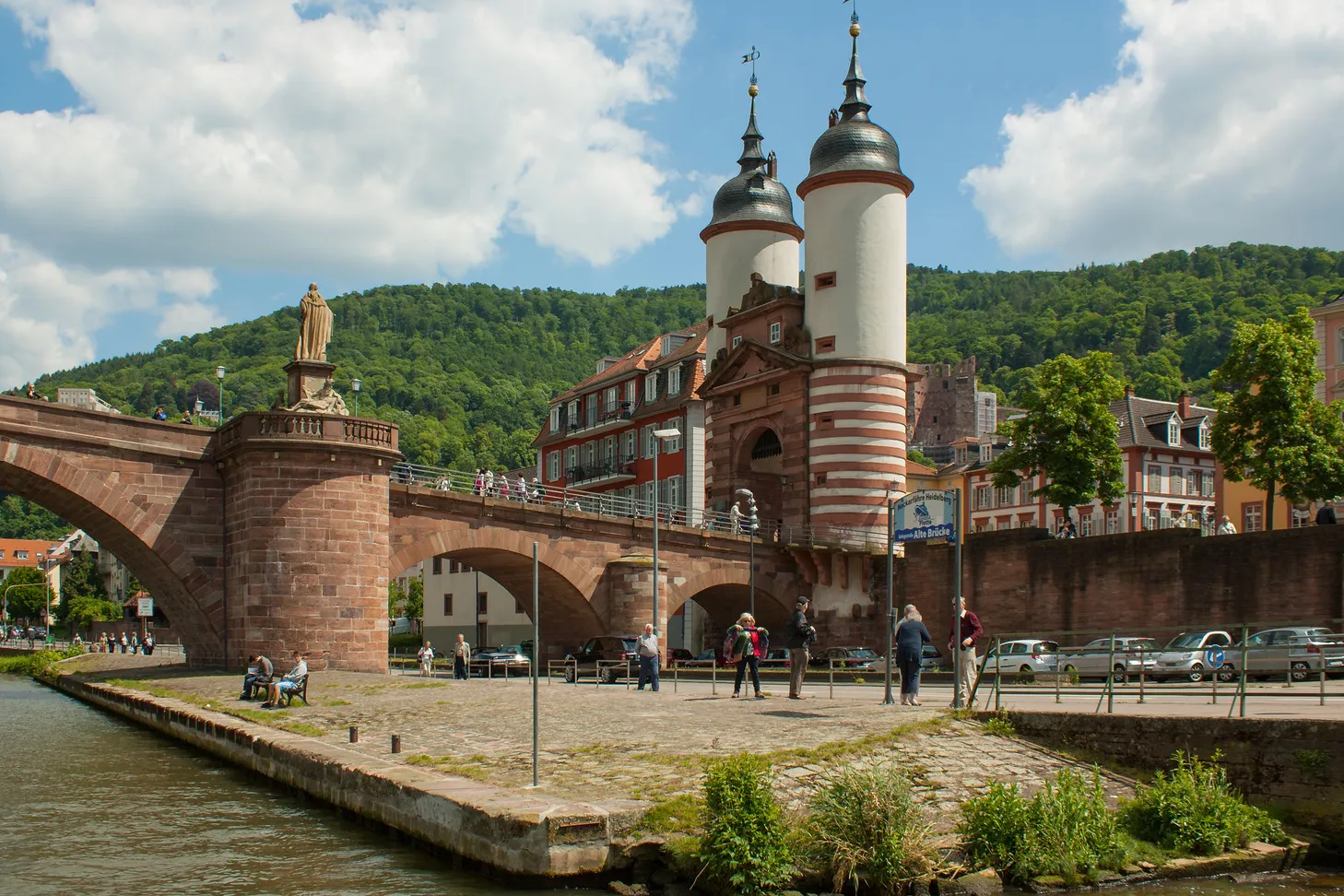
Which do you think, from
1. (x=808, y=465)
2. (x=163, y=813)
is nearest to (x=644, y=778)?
(x=163, y=813)

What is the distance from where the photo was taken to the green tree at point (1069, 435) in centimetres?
5084

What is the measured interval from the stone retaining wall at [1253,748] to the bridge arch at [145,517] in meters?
25.7

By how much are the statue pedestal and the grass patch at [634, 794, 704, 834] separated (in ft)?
87.4

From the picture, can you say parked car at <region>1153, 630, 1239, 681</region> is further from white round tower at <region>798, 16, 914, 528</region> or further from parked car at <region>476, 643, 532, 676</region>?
parked car at <region>476, 643, 532, 676</region>

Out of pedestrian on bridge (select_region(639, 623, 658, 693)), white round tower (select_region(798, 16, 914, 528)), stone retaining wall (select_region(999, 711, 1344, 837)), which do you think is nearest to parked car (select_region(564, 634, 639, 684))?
white round tower (select_region(798, 16, 914, 528))

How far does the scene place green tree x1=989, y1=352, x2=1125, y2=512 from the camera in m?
50.8

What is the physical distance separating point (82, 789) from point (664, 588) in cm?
2801

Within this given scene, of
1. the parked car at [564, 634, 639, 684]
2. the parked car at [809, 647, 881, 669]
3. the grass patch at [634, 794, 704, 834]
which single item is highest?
the grass patch at [634, 794, 704, 834]

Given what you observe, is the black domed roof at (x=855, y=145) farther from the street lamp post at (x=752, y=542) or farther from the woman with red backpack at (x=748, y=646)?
the woman with red backpack at (x=748, y=646)

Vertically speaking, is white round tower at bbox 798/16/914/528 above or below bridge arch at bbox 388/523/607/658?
above

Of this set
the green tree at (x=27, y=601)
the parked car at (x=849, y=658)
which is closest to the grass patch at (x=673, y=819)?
the parked car at (x=849, y=658)

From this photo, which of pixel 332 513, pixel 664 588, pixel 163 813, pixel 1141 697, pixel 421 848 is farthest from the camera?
pixel 664 588

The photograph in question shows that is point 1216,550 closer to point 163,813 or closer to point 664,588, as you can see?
point 664,588

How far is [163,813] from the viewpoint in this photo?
17.2 metres
